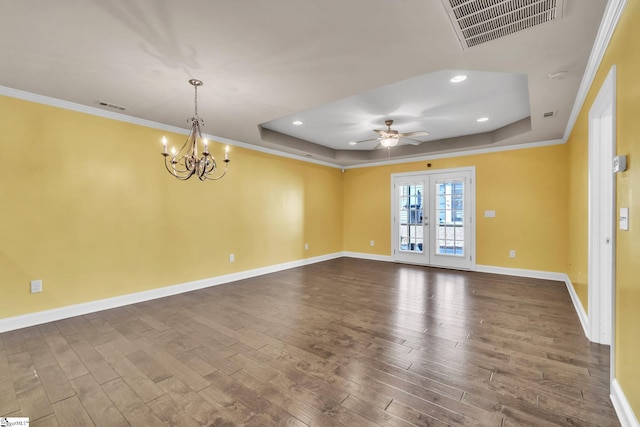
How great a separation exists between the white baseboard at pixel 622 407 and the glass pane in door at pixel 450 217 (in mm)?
4304

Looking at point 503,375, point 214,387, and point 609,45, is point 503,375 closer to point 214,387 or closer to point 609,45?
point 214,387

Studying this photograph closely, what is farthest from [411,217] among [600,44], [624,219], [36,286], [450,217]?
[36,286]

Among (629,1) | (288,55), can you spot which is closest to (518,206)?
(629,1)

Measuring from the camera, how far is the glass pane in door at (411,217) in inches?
257

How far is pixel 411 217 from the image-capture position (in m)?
6.67

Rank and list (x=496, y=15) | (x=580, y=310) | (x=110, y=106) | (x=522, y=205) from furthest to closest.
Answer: (x=522, y=205)
(x=110, y=106)
(x=580, y=310)
(x=496, y=15)

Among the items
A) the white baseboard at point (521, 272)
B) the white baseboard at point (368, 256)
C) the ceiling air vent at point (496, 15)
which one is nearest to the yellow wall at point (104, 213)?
the white baseboard at point (368, 256)

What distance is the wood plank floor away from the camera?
1.76 meters

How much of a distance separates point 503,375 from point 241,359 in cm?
209

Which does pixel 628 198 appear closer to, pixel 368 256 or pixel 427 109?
pixel 427 109

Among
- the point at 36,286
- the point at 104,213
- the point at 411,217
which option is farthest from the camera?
the point at 411,217

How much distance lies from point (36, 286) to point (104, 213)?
3.36ft

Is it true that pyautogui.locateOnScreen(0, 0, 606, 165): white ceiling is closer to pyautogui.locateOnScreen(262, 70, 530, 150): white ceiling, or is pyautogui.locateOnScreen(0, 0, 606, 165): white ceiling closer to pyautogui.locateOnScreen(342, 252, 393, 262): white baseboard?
pyautogui.locateOnScreen(262, 70, 530, 150): white ceiling

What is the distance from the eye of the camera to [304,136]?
5.54 m
